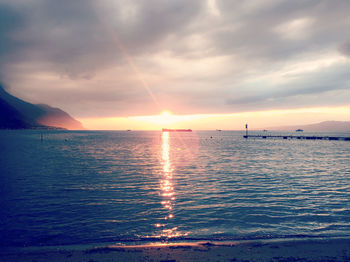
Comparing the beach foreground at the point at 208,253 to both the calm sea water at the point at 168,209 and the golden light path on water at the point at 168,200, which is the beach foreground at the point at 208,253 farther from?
the golden light path on water at the point at 168,200

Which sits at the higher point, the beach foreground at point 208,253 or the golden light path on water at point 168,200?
the beach foreground at point 208,253

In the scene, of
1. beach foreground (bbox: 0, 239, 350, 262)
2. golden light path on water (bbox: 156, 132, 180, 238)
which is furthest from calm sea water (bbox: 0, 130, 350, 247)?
beach foreground (bbox: 0, 239, 350, 262)

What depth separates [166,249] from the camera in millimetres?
8789

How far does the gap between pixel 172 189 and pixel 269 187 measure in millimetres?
9216

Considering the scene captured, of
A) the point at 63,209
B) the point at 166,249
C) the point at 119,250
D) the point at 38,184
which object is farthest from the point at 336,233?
the point at 38,184

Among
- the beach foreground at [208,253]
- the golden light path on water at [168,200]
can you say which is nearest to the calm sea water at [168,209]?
the golden light path on water at [168,200]

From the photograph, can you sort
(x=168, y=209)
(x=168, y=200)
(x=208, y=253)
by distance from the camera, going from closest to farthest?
(x=208, y=253) < (x=168, y=209) < (x=168, y=200)

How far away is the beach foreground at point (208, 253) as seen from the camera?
8.00 metres

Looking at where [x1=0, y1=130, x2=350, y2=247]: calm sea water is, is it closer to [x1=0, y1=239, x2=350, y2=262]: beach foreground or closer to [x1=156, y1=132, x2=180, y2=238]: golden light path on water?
[x1=156, y1=132, x2=180, y2=238]: golden light path on water

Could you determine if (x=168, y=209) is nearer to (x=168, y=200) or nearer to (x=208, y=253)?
(x=168, y=200)

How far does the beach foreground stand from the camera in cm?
800

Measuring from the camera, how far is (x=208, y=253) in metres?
8.38

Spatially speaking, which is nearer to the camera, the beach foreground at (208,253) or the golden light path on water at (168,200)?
the beach foreground at (208,253)

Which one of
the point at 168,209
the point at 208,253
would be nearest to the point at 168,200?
the point at 168,209
